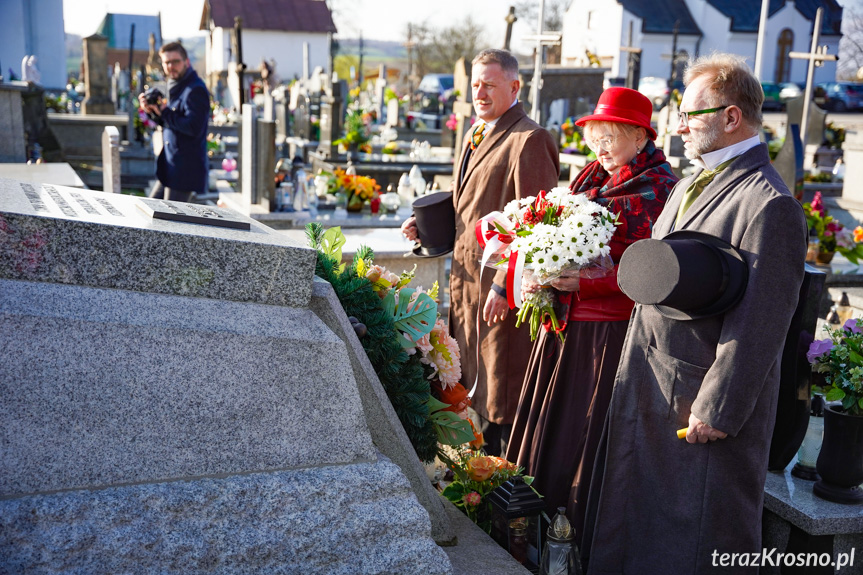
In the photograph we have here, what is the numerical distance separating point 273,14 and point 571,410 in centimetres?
5881

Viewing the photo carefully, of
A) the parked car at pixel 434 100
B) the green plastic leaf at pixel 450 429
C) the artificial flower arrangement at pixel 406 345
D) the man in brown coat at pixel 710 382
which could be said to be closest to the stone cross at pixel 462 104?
the artificial flower arrangement at pixel 406 345

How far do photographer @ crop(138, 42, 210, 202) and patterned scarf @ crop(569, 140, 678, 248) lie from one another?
430 cm

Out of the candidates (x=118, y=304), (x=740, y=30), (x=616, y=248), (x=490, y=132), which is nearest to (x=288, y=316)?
(x=118, y=304)

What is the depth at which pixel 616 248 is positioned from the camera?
10.1ft

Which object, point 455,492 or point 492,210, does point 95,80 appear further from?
point 455,492

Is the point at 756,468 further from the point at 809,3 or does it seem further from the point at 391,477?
the point at 809,3

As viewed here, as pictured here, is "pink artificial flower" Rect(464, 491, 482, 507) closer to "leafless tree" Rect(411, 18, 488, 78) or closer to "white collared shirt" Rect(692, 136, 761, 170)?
"white collared shirt" Rect(692, 136, 761, 170)

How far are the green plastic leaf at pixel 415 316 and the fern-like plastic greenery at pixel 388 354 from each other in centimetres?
5

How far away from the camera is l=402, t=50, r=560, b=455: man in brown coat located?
12.8ft

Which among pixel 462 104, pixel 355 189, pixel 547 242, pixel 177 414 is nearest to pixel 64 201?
pixel 177 414

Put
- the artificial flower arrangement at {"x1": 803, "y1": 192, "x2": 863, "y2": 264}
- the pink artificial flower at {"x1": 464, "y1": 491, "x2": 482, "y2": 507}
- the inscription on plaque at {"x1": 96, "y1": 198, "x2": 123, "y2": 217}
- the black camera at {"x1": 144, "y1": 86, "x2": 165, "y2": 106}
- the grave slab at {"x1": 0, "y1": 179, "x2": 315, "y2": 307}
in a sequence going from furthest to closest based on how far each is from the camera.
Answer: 1. the artificial flower arrangement at {"x1": 803, "y1": 192, "x2": 863, "y2": 264}
2. the black camera at {"x1": 144, "y1": 86, "x2": 165, "y2": 106}
3. the pink artificial flower at {"x1": 464, "y1": 491, "x2": 482, "y2": 507}
4. the inscription on plaque at {"x1": 96, "y1": 198, "x2": 123, "y2": 217}
5. the grave slab at {"x1": 0, "y1": 179, "x2": 315, "y2": 307}

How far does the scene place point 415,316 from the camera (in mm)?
2830

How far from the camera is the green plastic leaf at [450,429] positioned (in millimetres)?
2852

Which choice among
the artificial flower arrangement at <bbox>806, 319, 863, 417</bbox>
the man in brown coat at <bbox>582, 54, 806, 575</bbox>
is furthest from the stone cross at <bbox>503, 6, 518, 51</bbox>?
the man in brown coat at <bbox>582, 54, 806, 575</bbox>
